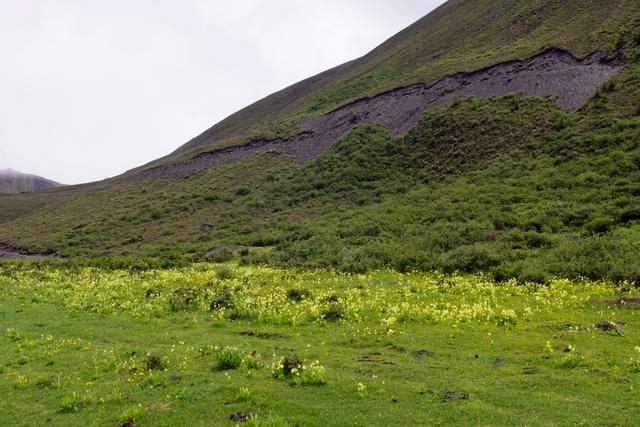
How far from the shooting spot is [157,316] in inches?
938

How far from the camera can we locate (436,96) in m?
75.6

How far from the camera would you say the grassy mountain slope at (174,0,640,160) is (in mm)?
71750

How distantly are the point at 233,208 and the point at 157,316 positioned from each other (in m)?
46.6

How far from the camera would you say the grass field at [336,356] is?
1116 centimetres

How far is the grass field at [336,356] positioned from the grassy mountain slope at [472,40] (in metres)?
58.4

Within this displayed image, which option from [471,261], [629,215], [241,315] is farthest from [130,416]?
[629,215]

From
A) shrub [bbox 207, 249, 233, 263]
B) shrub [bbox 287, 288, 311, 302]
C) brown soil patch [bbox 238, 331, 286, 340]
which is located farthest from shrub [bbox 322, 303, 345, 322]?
shrub [bbox 207, 249, 233, 263]

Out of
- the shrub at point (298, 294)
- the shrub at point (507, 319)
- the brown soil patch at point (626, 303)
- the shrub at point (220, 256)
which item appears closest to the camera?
the shrub at point (507, 319)

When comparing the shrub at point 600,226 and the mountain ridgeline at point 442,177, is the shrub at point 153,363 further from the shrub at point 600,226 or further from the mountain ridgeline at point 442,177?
the shrub at point 600,226

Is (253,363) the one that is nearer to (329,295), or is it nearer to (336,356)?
(336,356)

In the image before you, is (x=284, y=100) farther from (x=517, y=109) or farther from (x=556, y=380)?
(x=556, y=380)

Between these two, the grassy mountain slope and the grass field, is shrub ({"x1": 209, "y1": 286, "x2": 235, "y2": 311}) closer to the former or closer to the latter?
the grass field

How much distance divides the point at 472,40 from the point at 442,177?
5066 cm

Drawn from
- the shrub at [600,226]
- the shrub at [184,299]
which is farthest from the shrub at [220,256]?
the shrub at [600,226]
